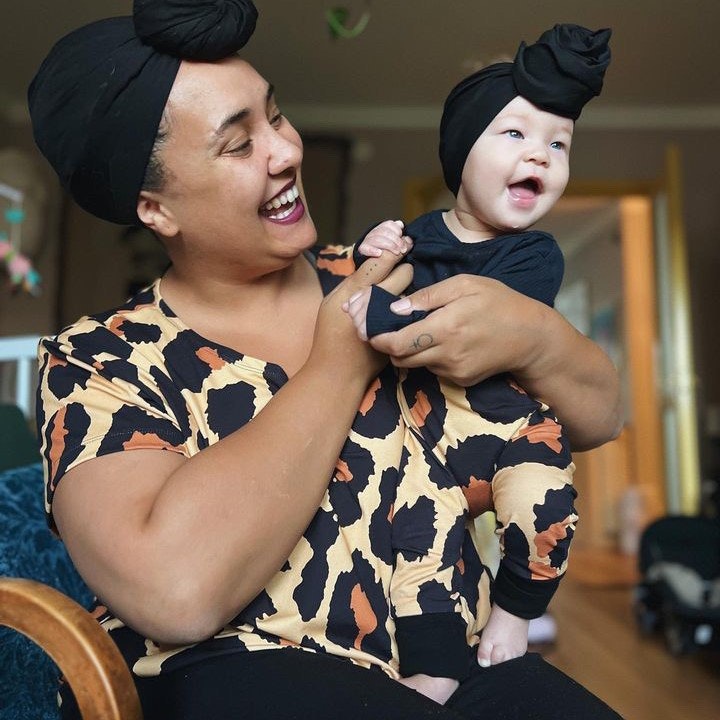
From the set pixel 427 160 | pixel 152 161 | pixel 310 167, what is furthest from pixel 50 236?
pixel 152 161

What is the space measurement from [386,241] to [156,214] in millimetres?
308

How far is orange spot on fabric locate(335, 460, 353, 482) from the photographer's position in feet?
3.68

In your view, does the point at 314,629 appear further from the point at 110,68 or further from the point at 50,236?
the point at 50,236

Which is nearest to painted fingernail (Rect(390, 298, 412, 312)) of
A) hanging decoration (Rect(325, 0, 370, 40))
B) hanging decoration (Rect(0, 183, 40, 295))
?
hanging decoration (Rect(325, 0, 370, 40))

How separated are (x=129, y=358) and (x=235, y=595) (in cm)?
33

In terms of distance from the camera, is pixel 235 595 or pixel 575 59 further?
pixel 575 59

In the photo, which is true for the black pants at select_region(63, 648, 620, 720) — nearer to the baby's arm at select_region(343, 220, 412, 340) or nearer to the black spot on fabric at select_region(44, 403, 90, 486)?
the black spot on fabric at select_region(44, 403, 90, 486)

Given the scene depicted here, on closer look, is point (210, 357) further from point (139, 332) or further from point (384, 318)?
point (384, 318)

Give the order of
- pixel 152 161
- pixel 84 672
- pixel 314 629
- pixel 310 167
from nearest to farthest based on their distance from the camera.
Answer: pixel 84 672, pixel 314 629, pixel 152 161, pixel 310 167

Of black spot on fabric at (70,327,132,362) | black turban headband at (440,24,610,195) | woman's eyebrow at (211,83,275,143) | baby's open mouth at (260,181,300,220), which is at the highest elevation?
black turban headband at (440,24,610,195)

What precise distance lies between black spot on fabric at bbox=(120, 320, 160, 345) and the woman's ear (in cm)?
14

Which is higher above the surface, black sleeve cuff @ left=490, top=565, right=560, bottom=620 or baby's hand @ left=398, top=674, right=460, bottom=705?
black sleeve cuff @ left=490, top=565, right=560, bottom=620

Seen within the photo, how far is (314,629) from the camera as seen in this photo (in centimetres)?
106

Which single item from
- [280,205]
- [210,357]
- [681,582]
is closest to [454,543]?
[210,357]
